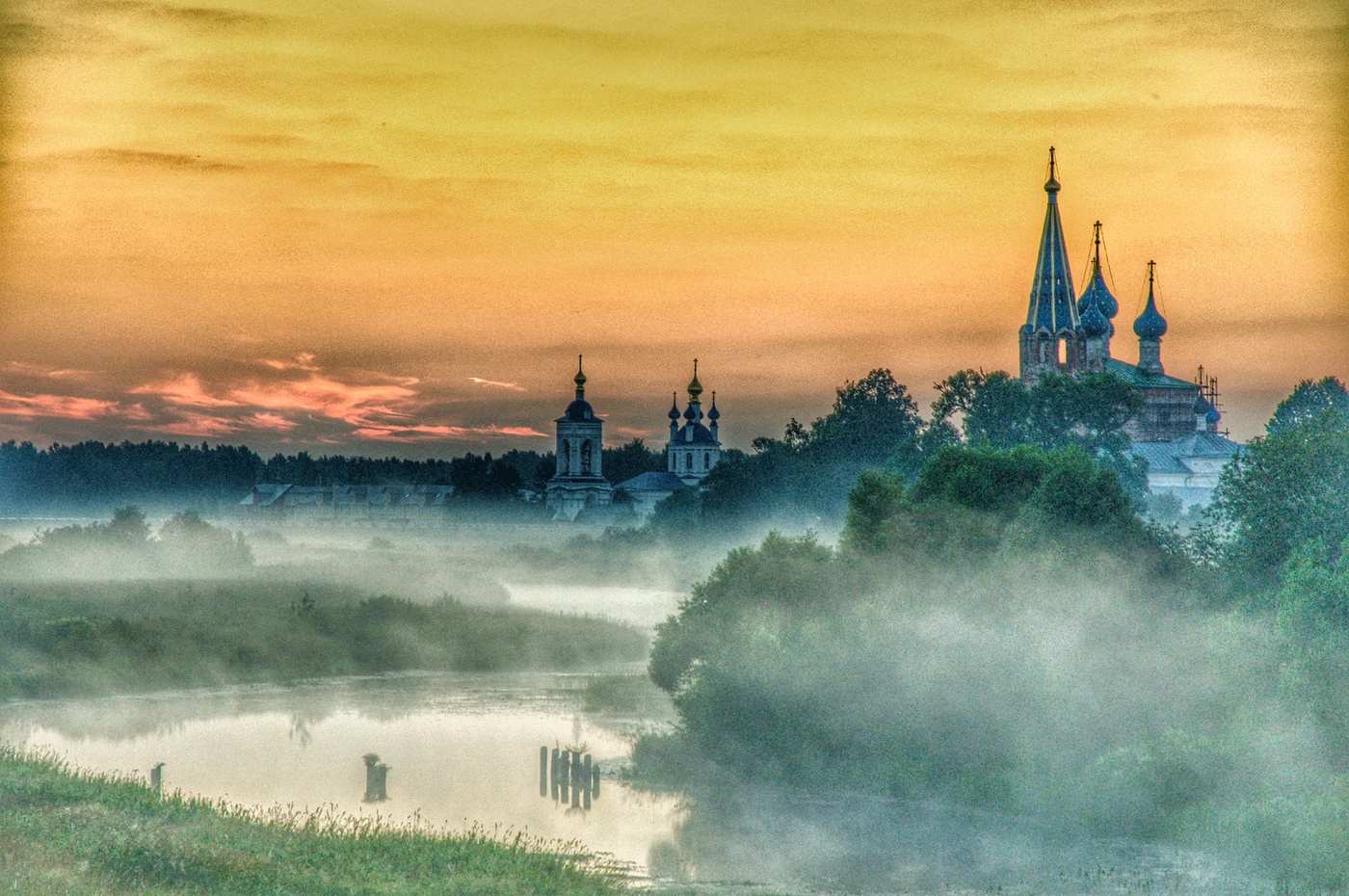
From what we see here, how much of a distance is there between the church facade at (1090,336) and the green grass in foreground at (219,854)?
76.4 m

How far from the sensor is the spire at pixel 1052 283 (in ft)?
322

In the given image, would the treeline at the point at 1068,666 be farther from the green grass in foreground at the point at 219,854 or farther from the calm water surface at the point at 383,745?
the green grass in foreground at the point at 219,854

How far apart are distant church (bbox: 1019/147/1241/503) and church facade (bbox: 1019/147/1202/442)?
6 centimetres

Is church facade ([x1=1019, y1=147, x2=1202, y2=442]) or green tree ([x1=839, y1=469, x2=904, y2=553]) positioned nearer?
green tree ([x1=839, y1=469, x2=904, y2=553])

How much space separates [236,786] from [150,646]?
17.3 meters

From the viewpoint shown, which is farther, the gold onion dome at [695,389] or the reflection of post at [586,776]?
the gold onion dome at [695,389]

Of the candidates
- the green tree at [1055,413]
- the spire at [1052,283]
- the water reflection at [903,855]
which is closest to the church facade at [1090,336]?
the spire at [1052,283]

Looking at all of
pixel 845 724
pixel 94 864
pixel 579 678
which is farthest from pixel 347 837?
pixel 579 678

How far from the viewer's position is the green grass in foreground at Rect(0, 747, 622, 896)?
21.5 m

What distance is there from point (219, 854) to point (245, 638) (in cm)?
3121

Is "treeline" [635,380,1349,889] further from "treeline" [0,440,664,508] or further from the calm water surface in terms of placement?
"treeline" [0,440,664,508]

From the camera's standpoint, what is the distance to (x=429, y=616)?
60188 mm

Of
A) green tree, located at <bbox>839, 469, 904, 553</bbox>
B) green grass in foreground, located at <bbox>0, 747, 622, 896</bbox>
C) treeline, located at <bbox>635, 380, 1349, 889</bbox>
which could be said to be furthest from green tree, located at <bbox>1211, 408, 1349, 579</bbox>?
green grass in foreground, located at <bbox>0, 747, 622, 896</bbox>

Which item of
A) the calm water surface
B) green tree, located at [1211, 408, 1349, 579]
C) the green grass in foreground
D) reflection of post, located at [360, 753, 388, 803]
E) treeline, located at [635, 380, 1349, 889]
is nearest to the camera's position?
the green grass in foreground
